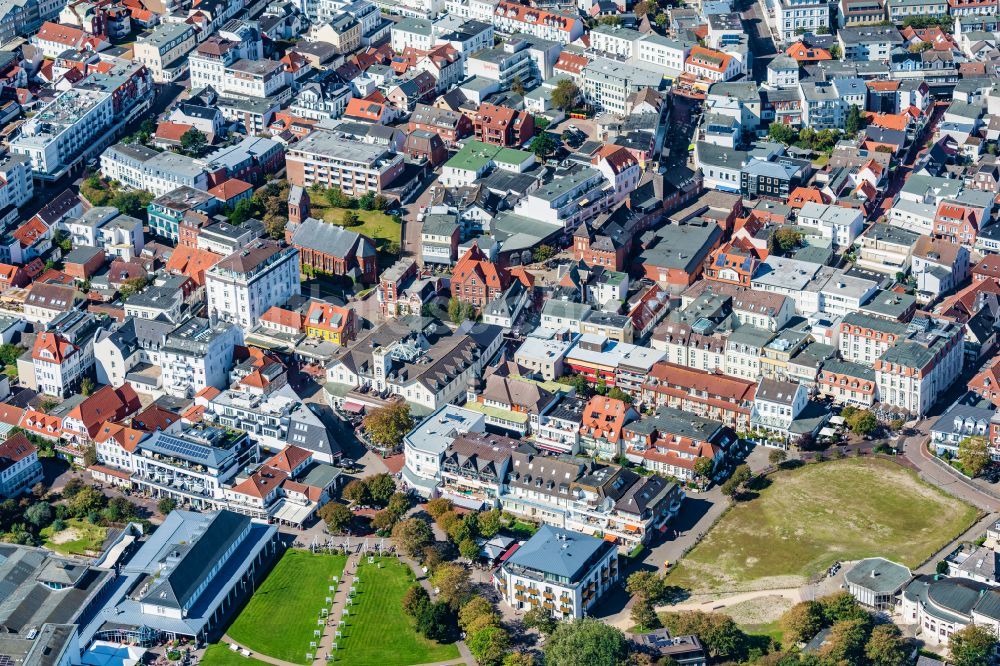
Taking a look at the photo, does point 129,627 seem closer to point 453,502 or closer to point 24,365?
point 453,502

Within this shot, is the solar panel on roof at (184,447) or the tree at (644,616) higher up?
the tree at (644,616)

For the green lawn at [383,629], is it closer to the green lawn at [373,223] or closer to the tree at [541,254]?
the tree at [541,254]

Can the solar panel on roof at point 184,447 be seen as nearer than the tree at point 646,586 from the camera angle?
No

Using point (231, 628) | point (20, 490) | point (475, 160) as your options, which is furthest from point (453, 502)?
point (475, 160)

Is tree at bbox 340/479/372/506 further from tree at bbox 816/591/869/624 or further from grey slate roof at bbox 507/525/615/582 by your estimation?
tree at bbox 816/591/869/624

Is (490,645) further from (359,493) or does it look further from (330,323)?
(330,323)

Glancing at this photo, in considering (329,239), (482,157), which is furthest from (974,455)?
(482,157)

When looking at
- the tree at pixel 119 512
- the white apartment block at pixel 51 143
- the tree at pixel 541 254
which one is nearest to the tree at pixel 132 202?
the white apartment block at pixel 51 143

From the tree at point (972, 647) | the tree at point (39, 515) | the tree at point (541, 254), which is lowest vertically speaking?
the tree at point (39, 515)
